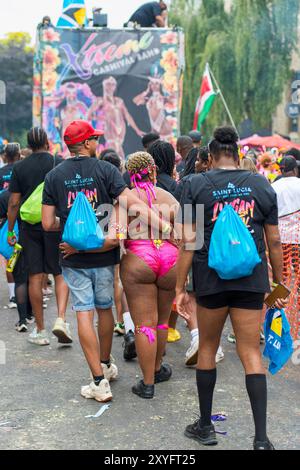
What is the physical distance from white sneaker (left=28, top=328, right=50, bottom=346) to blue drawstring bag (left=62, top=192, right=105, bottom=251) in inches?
75.1

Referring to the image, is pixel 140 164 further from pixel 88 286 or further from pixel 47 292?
pixel 47 292

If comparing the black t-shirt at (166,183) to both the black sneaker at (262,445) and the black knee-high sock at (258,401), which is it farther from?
the black sneaker at (262,445)

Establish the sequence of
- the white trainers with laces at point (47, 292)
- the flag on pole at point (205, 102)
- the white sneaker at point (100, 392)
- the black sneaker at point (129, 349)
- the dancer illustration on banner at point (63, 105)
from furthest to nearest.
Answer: the flag on pole at point (205, 102) < the dancer illustration on banner at point (63, 105) < the white trainers with laces at point (47, 292) < the black sneaker at point (129, 349) < the white sneaker at point (100, 392)

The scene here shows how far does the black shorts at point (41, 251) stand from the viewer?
6.63 m

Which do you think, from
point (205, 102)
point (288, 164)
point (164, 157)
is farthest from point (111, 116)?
point (164, 157)

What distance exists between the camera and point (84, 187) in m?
5.07

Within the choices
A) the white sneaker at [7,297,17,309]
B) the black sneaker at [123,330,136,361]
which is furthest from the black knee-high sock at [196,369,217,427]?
the white sneaker at [7,297,17,309]

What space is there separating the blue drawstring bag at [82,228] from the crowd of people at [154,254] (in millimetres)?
100

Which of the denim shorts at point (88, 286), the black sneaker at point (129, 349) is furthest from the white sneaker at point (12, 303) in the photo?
the denim shorts at point (88, 286)

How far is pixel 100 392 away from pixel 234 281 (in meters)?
1.53

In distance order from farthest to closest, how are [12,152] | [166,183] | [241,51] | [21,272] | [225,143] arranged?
[241,51] < [12,152] < [21,272] < [166,183] < [225,143]

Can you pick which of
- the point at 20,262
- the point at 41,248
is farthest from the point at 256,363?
the point at 20,262
